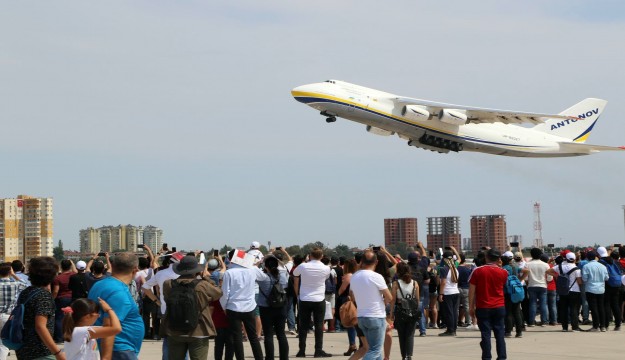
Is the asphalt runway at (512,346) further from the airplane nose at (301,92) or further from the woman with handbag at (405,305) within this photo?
the airplane nose at (301,92)

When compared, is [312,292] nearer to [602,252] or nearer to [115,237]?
[602,252]

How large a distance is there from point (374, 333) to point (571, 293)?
24.7 feet

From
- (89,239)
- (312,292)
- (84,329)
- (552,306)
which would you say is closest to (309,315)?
(312,292)

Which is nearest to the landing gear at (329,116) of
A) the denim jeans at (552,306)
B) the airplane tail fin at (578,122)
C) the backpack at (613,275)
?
the airplane tail fin at (578,122)

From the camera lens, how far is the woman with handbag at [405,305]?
1135 centimetres

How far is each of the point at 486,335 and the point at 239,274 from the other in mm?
3460

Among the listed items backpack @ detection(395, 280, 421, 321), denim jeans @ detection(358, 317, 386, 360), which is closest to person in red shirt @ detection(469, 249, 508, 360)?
backpack @ detection(395, 280, 421, 321)

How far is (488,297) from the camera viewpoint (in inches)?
444

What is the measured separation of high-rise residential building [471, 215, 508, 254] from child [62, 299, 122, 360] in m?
70.6

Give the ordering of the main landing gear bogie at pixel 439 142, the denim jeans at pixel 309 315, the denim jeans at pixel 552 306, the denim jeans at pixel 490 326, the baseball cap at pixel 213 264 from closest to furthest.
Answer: the denim jeans at pixel 490 326, the baseball cap at pixel 213 264, the denim jeans at pixel 309 315, the denim jeans at pixel 552 306, the main landing gear bogie at pixel 439 142

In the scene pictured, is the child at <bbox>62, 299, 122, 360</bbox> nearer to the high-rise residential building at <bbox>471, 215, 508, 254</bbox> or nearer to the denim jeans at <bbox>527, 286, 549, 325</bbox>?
the denim jeans at <bbox>527, 286, 549, 325</bbox>

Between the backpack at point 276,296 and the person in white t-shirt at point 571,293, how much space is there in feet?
22.6

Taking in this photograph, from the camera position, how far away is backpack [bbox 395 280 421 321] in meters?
11.3

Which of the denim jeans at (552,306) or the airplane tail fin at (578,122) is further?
the airplane tail fin at (578,122)
